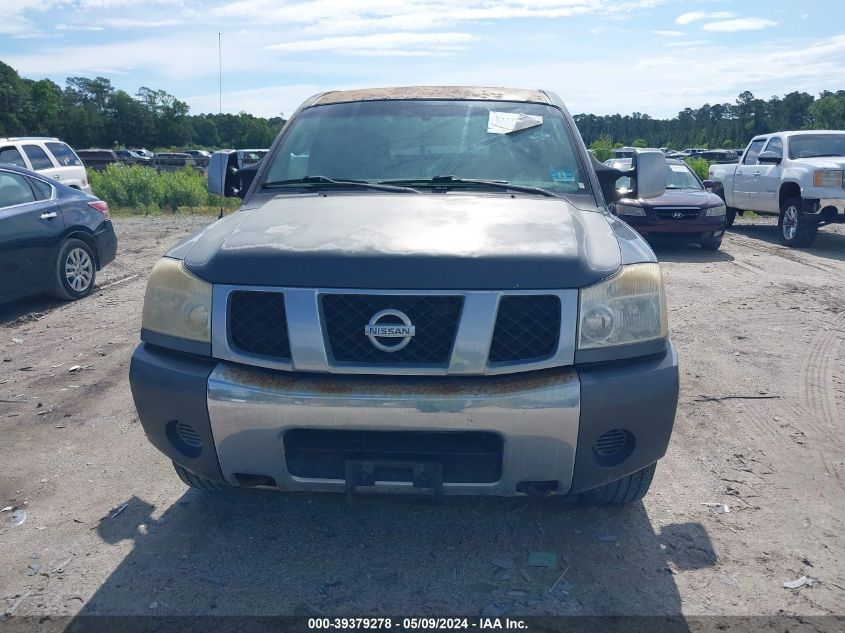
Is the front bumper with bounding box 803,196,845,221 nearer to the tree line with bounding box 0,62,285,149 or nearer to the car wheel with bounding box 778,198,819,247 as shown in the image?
the car wheel with bounding box 778,198,819,247

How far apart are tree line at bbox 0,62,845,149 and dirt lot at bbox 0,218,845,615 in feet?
190

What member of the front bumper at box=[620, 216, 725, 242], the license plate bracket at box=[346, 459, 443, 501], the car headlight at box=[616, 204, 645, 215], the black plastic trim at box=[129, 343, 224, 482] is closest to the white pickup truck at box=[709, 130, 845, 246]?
the front bumper at box=[620, 216, 725, 242]

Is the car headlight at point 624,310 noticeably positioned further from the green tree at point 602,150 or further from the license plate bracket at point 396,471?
the green tree at point 602,150

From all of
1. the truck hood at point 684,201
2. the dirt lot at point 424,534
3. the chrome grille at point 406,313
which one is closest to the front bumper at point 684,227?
the truck hood at point 684,201

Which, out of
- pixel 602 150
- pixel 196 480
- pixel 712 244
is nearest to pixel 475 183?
pixel 196 480

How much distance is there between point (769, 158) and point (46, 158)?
12.6m

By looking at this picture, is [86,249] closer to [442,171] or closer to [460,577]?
[442,171]

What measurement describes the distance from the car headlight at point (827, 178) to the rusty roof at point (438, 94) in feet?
29.8

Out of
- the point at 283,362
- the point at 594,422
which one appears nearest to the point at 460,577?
the point at 594,422

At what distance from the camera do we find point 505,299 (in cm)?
270

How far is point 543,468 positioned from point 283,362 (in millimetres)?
1014

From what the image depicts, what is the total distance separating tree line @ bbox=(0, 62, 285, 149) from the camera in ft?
272

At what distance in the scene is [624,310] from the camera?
2793mm

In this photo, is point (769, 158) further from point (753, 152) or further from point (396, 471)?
point (396, 471)
